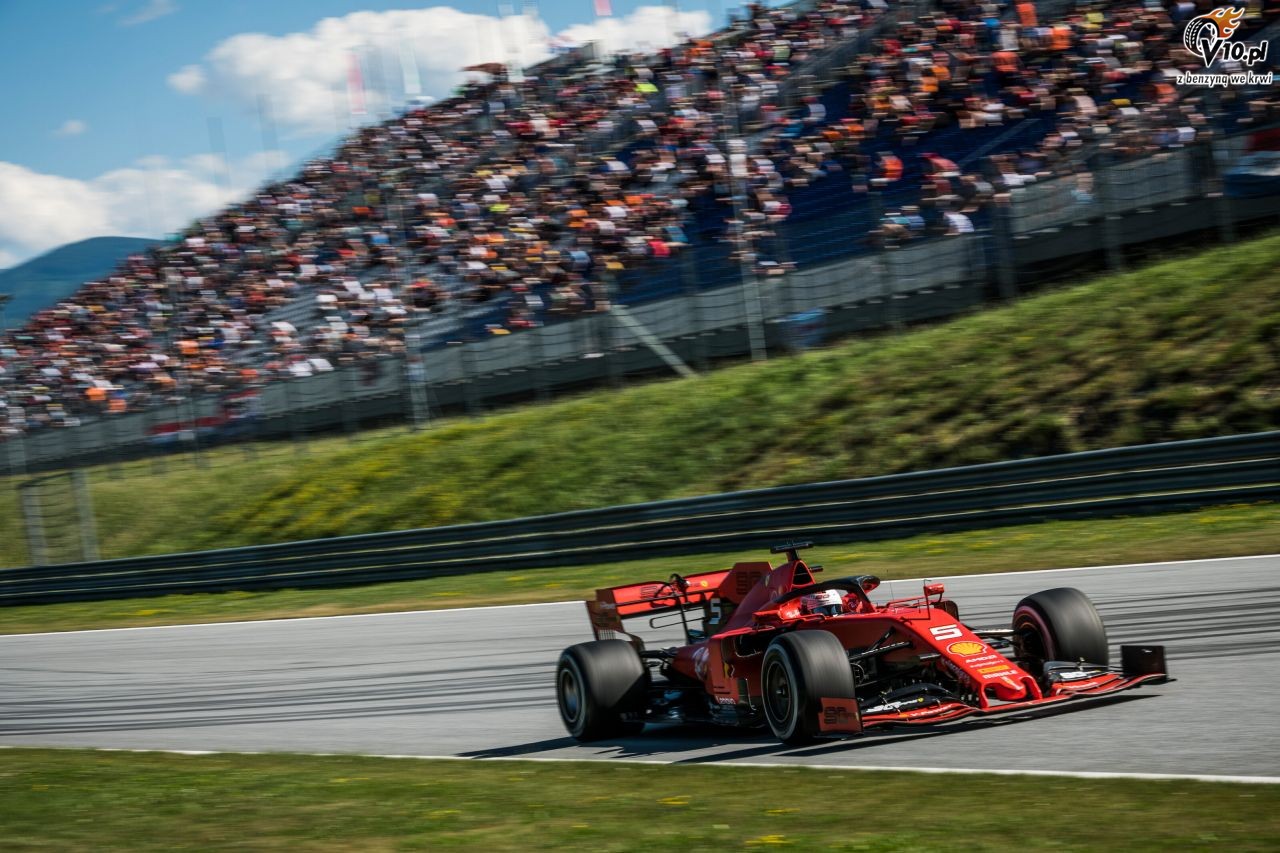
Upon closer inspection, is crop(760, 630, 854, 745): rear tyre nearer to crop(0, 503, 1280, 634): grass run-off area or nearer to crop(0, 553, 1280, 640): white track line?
crop(0, 553, 1280, 640): white track line

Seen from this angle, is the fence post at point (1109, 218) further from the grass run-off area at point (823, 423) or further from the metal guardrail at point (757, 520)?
the metal guardrail at point (757, 520)

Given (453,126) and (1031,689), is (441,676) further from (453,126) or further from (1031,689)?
(453,126)

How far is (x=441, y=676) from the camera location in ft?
35.9

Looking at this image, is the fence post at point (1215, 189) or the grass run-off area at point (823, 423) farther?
Result: the fence post at point (1215, 189)

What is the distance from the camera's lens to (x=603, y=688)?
26.6ft

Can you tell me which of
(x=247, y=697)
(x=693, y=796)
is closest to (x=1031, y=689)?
(x=693, y=796)

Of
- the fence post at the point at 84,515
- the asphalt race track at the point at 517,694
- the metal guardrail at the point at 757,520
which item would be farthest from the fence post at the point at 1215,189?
the fence post at the point at 84,515

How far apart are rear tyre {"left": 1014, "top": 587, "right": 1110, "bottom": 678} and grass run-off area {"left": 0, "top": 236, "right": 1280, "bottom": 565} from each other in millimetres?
8767

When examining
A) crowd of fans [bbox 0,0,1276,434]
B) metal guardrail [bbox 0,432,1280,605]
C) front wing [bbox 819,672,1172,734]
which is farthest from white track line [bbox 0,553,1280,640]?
crowd of fans [bbox 0,0,1276,434]

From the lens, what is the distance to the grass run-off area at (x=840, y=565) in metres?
12.1

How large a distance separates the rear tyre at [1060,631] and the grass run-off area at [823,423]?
28.8 feet

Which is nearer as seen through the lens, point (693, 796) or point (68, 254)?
point (693, 796)

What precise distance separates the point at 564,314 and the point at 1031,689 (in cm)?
1654

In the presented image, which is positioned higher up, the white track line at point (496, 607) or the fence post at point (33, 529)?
the fence post at point (33, 529)
